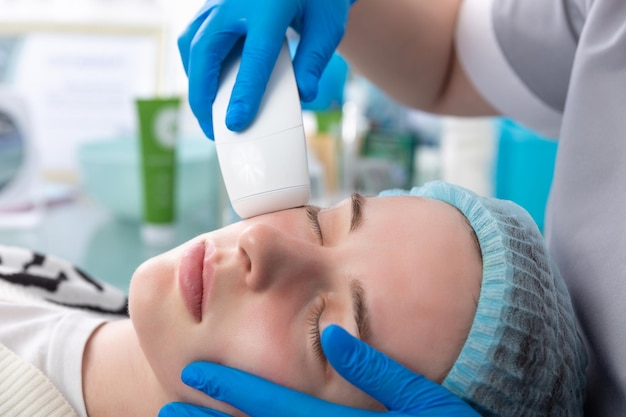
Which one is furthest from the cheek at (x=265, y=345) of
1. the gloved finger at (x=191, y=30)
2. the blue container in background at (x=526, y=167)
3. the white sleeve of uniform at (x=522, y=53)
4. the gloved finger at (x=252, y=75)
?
the blue container in background at (x=526, y=167)

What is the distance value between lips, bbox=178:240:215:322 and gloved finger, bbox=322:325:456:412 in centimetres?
18

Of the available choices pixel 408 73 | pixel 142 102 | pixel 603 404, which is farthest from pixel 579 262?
pixel 142 102

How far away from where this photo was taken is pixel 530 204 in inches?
66.3

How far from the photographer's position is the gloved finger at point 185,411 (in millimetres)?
787

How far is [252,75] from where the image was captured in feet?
2.76

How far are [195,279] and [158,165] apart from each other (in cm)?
67

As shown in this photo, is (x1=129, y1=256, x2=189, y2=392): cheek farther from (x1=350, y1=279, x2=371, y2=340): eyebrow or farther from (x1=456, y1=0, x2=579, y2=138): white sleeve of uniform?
(x1=456, y1=0, x2=579, y2=138): white sleeve of uniform

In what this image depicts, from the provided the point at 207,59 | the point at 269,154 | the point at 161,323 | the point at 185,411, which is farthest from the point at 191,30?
the point at 185,411

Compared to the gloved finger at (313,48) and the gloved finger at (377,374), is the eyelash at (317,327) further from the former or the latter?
the gloved finger at (313,48)

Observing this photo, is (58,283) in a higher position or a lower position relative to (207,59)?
lower

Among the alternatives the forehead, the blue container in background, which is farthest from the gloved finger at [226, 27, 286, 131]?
the blue container in background

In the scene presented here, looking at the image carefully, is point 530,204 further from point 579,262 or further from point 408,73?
point 579,262

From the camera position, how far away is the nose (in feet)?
2.68

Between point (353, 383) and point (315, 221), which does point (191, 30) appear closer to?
point (315, 221)
